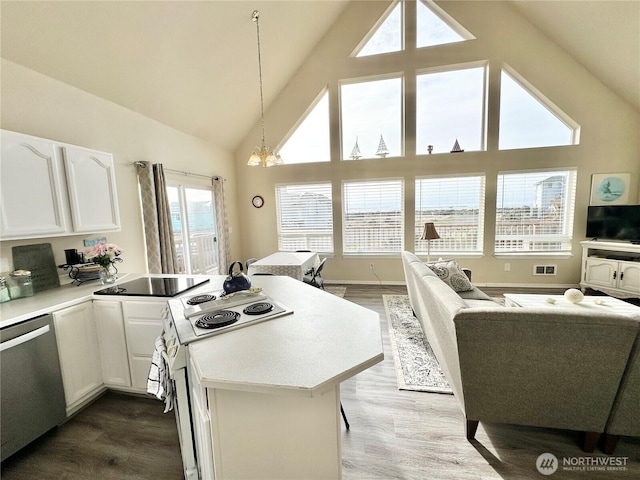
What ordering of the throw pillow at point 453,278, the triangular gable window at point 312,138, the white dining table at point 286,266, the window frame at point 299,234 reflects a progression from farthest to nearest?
1. the window frame at point 299,234
2. the triangular gable window at point 312,138
3. the white dining table at point 286,266
4. the throw pillow at point 453,278

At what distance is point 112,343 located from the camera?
2092 millimetres

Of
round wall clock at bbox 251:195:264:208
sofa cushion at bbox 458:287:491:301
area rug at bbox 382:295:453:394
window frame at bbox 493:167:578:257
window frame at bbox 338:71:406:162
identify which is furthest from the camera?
round wall clock at bbox 251:195:264:208

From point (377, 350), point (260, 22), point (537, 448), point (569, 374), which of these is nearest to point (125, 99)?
point (260, 22)

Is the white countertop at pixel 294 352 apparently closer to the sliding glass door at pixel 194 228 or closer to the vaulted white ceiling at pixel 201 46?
the vaulted white ceiling at pixel 201 46

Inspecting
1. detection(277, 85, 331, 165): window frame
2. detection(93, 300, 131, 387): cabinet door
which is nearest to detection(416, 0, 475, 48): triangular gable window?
detection(277, 85, 331, 165): window frame

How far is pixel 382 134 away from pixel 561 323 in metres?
4.21

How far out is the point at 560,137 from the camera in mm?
4250

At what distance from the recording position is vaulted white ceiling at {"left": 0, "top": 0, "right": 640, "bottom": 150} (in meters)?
2.13

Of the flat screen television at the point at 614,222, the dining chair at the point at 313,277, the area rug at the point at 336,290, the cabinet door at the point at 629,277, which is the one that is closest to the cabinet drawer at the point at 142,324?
the dining chair at the point at 313,277

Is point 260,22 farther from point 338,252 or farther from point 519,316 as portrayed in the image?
point 519,316

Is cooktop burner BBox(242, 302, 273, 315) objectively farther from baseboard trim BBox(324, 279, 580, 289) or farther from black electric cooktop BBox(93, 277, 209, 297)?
baseboard trim BBox(324, 279, 580, 289)

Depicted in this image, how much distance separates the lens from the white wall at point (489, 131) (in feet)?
13.2

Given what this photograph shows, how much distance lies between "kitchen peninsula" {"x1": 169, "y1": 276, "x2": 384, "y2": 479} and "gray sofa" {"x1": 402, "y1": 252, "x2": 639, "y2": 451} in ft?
2.37

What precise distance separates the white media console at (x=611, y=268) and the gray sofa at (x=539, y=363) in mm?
3389
